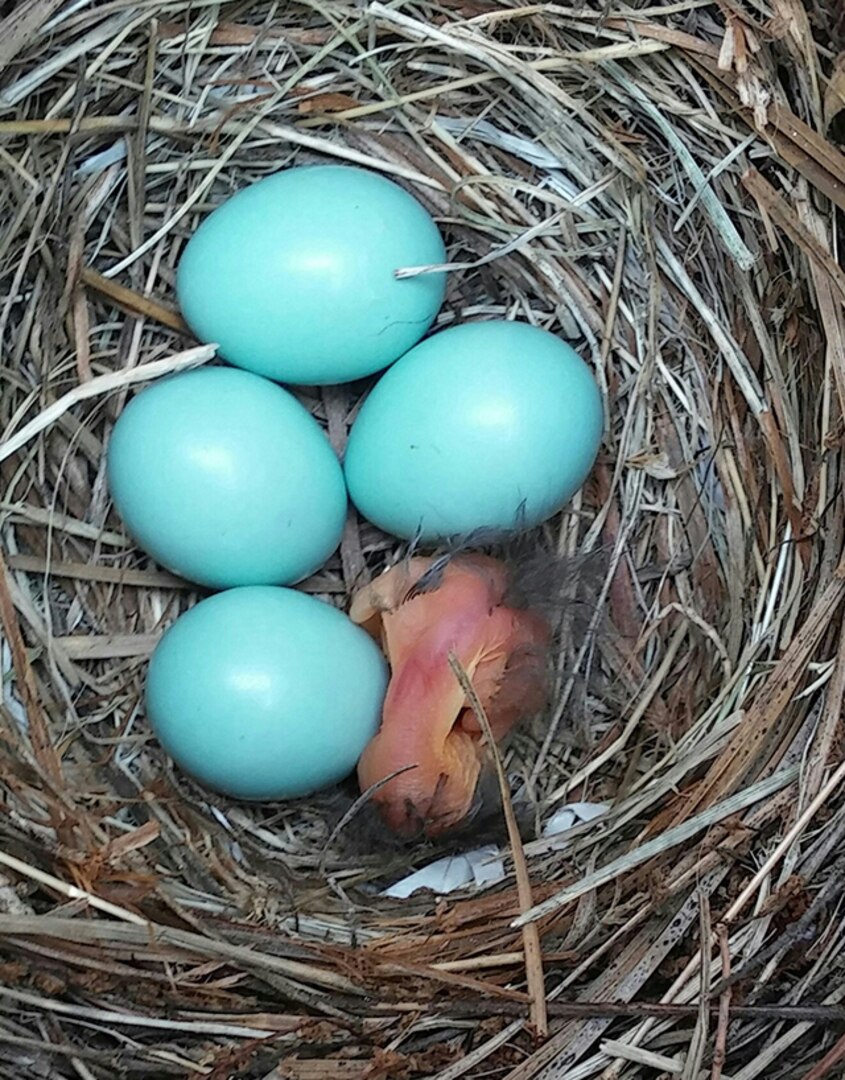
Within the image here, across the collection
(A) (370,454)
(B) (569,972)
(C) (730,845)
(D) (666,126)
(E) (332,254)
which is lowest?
(B) (569,972)

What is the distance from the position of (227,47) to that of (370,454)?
490mm

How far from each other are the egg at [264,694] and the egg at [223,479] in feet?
0.16

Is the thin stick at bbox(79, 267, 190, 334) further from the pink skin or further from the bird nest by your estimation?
the pink skin

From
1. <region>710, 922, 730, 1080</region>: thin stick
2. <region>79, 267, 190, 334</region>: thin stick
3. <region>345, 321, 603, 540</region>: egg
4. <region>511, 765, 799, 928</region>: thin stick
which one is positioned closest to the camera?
<region>710, 922, 730, 1080</region>: thin stick

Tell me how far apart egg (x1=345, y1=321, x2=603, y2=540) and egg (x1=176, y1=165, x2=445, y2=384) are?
60 millimetres

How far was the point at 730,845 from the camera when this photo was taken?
118cm

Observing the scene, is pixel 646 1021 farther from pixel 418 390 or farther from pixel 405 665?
pixel 418 390

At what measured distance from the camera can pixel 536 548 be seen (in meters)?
1.38

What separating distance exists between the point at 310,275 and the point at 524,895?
634mm

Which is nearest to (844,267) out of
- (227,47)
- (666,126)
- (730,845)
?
(666,126)

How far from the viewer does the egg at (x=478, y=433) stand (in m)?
1.29

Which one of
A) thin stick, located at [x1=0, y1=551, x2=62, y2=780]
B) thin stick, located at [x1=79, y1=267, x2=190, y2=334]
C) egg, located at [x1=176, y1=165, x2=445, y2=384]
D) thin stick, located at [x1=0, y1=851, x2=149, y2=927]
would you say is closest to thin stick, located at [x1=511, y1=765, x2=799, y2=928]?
thin stick, located at [x1=0, y1=851, x2=149, y2=927]

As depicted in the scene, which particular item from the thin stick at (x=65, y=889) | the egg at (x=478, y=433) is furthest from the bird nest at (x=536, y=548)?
the egg at (x=478, y=433)

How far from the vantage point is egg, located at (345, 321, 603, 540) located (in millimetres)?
1295
